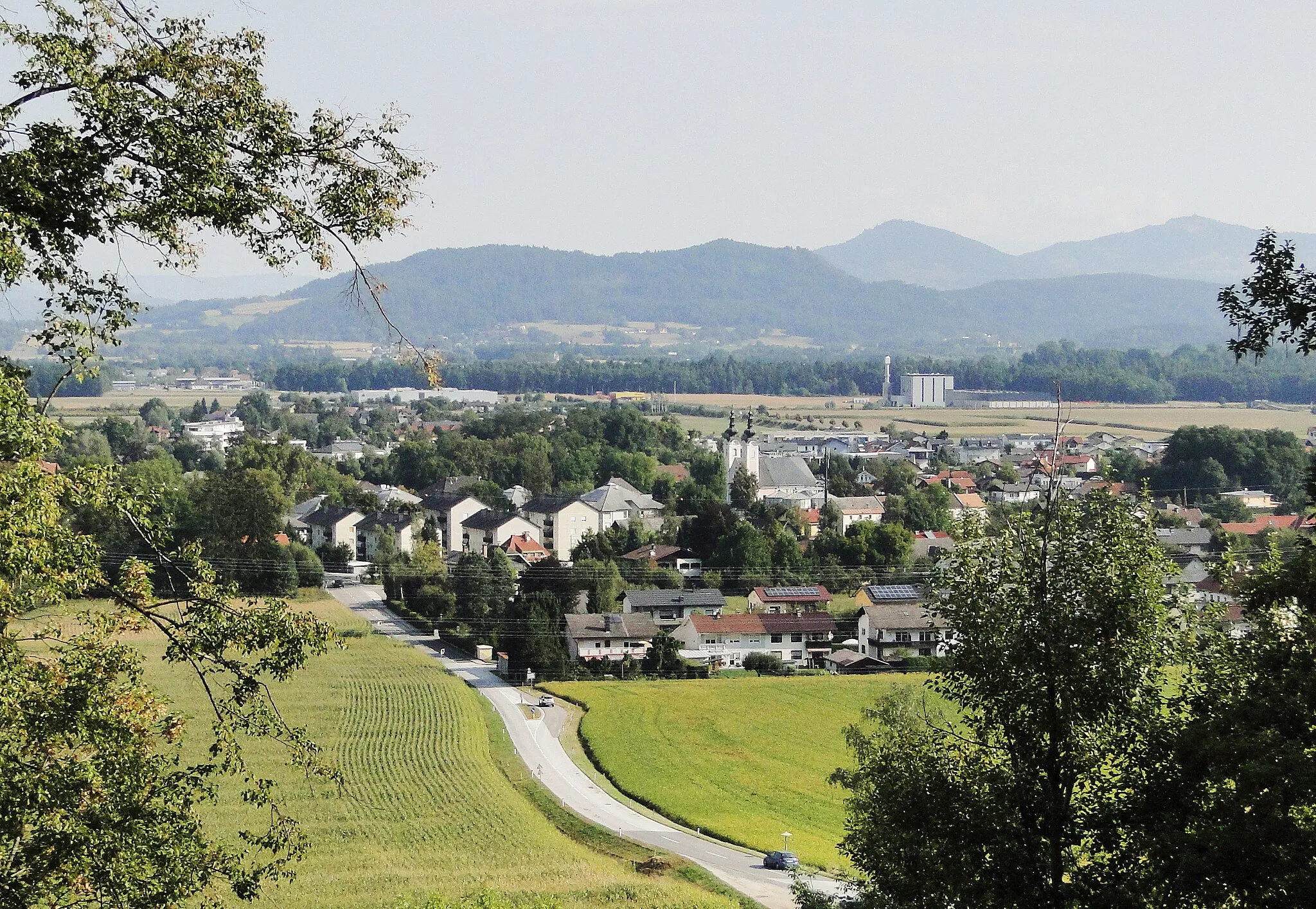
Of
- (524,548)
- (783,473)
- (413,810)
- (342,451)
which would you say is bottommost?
(413,810)

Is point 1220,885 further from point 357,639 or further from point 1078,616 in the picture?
point 357,639

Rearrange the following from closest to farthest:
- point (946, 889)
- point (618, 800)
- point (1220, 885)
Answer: point (1220, 885)
point (946, 889)
point (618, 800)

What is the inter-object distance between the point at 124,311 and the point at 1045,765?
445 centimetres

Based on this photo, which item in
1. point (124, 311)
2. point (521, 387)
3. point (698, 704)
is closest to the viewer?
point (124, 311)

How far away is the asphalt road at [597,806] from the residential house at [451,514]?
14073mm

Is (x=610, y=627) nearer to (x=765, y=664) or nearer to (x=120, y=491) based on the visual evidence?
(x=765, y=664)

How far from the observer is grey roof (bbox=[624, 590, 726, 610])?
32.2 m

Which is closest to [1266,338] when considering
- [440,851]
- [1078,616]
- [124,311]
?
[1078,616]

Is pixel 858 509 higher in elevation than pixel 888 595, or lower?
higher

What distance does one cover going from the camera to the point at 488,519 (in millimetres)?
42406

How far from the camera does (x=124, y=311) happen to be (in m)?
4.49

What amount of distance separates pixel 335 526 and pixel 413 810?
24.7 metres

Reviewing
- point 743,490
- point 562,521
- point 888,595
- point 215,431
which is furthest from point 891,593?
point 215,431

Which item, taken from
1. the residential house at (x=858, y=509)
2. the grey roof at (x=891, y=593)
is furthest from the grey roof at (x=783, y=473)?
the grey roof at (x=891, y=593)
